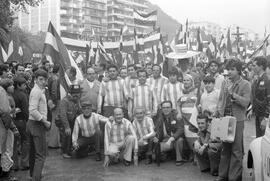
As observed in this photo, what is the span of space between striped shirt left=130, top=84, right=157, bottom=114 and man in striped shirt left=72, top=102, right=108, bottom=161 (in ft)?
2.66

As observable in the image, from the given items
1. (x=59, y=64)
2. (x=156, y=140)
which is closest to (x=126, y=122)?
(x=156, y=140)

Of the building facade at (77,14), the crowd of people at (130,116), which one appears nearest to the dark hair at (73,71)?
the crowd of people at (130,116)

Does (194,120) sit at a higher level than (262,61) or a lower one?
lower

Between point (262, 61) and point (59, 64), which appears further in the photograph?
point (59, 64)

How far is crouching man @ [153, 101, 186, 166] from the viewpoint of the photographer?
8.23 m

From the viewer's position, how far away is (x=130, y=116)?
30.0 feet

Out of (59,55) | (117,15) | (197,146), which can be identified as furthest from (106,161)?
(117,15)

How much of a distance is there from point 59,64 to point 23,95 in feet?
5.86

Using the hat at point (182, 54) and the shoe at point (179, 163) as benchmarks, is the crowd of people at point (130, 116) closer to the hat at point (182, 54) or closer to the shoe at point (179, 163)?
the shoe at point (179, 163)

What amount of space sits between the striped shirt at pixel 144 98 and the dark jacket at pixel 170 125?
50cm

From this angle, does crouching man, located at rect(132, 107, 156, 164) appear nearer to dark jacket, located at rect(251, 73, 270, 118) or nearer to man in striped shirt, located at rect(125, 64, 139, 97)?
man in striped shirt, located at rect(125, 64, 139, 97)

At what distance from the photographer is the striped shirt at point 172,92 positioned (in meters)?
8.80

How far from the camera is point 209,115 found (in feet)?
24.6

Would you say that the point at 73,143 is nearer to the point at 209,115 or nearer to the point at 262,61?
the point at 209,115
